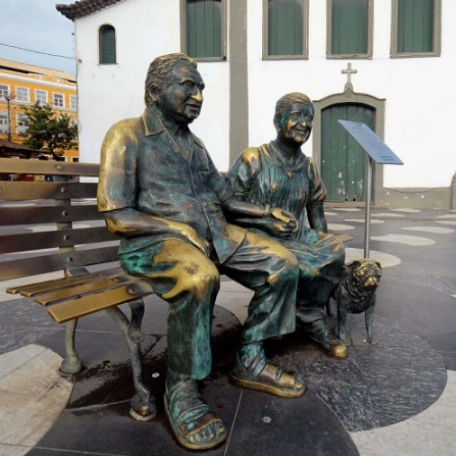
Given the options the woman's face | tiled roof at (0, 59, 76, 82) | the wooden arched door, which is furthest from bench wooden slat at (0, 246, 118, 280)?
tiled roof at (0, 59, 76, 82)

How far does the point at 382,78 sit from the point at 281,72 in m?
2.86

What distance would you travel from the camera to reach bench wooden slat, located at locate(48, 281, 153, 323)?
5.04ft

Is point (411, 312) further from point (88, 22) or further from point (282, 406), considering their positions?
point (88, 22)

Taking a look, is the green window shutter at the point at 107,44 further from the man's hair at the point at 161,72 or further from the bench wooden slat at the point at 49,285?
the bench wooden slat at the point at 49,285

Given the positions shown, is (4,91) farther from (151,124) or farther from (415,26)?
(151,124)

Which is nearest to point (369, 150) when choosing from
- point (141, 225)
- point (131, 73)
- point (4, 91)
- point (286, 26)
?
point (141, 225)

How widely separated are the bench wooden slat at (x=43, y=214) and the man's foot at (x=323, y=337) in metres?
1.34

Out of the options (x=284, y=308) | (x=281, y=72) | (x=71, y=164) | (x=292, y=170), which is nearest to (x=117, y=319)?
(x=284, y=308)

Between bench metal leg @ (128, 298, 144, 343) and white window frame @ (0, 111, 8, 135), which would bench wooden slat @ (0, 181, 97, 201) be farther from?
white window frame @ (0, 111, 8, 135)

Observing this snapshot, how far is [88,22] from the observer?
14.3 m

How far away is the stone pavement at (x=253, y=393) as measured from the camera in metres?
1.68

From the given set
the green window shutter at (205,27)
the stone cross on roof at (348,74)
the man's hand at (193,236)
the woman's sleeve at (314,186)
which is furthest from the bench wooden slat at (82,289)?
the green window shutter at (205,27)

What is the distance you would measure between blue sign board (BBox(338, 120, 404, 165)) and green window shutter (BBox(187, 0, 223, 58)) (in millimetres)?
11140

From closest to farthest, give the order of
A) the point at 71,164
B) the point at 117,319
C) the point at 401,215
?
the point at 117,319
the point at 71,164
the point at 401,215
